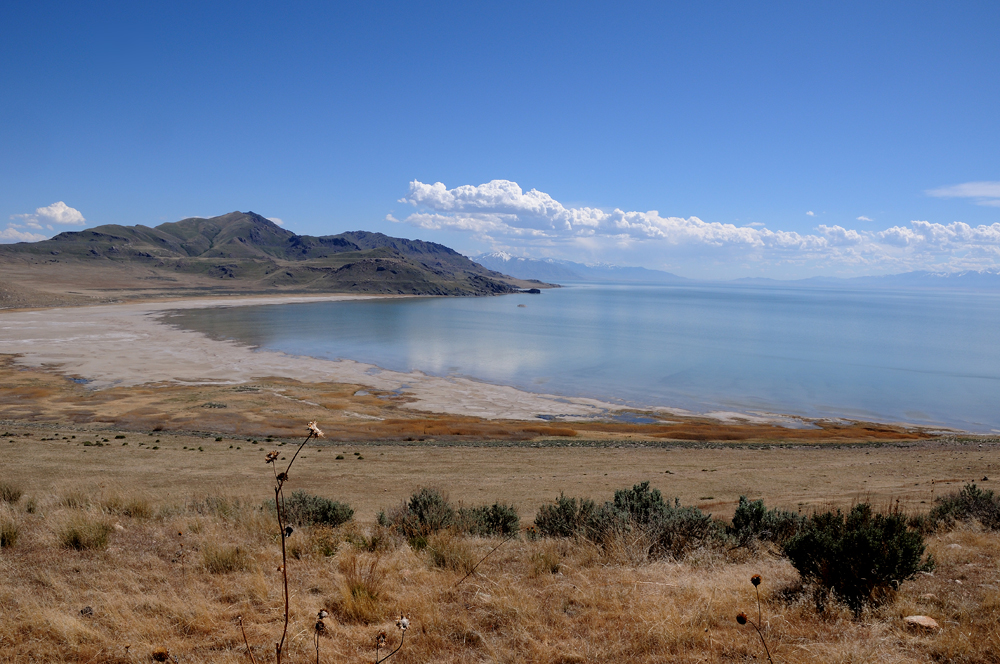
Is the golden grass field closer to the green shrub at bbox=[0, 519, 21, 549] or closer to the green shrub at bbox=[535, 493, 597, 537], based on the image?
the green shrub at bbox=[0, 519, 21, 549]

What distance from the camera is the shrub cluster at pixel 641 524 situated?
20.8 ft

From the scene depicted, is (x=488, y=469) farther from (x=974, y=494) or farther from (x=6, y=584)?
(x=6, y=584)

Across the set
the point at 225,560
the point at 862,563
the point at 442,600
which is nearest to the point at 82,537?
the point at 225,560

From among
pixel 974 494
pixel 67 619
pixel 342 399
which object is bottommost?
pixel 342 399

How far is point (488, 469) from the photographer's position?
58.5 ft

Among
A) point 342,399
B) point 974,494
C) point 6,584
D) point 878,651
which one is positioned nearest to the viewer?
point 878,651

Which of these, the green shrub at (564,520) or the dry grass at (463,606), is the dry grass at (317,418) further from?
the dry grass at (463,606)

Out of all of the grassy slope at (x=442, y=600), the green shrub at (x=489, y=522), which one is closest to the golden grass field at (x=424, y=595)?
the grassy slope at (x=442, y=600)

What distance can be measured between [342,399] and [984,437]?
124 feet

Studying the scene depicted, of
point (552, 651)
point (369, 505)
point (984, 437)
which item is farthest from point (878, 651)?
point (984, 437)

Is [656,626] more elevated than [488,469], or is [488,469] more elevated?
[656,626]

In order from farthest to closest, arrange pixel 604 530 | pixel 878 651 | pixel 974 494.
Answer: pixel 974 494 < pixel 604 530 < pixel 878 651

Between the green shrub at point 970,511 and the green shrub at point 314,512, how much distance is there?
29.9 feet

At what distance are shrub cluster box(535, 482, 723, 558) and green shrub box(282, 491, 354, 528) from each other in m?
3.16
